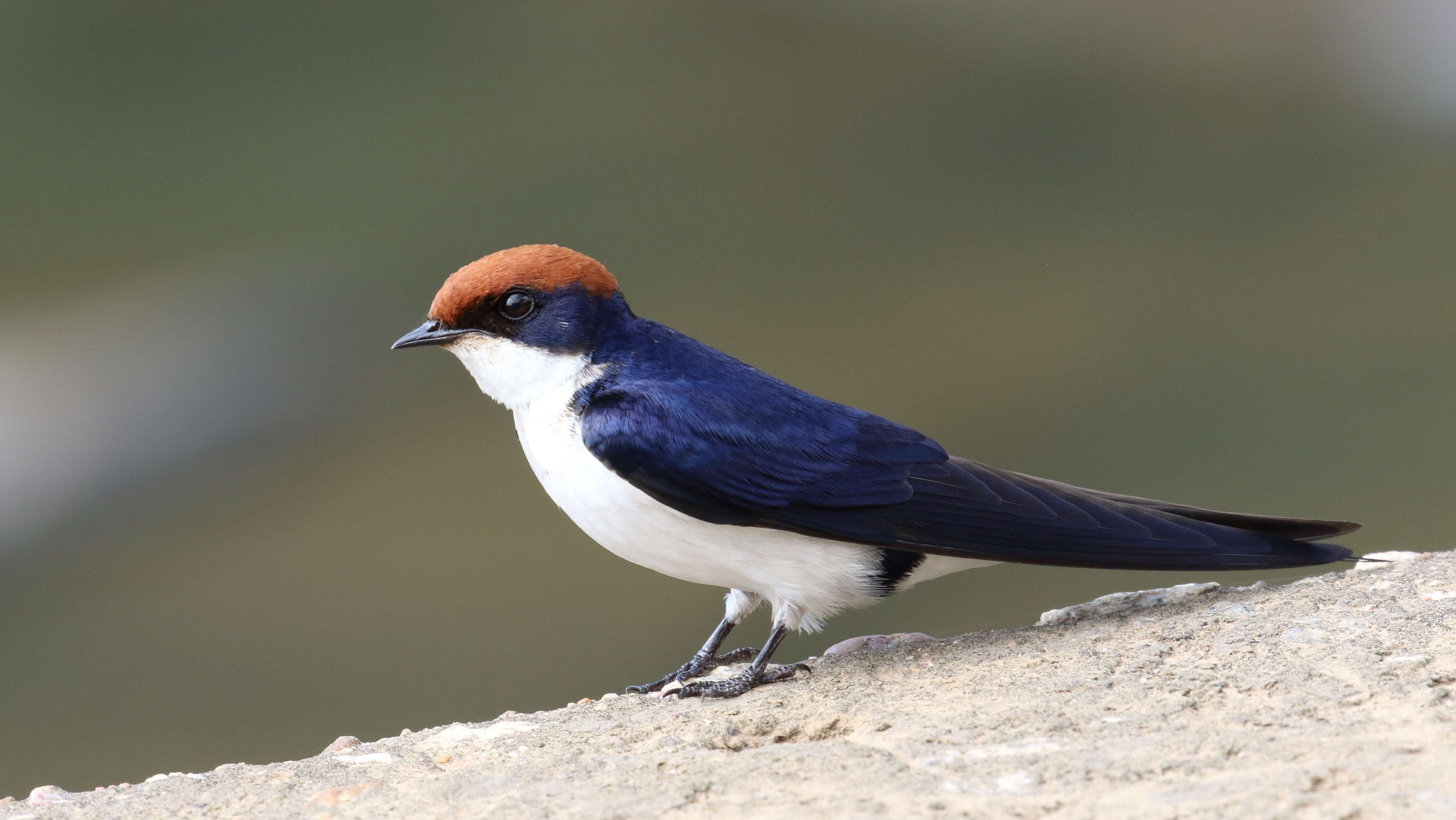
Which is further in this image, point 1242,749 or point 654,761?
point 654,761

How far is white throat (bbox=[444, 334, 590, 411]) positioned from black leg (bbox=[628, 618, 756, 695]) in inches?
23.4

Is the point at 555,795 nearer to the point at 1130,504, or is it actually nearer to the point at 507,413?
the point at 1130,504

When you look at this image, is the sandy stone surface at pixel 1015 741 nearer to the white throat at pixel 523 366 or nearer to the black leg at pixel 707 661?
the black leg at pixel 707 661

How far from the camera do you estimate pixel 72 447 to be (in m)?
6.35

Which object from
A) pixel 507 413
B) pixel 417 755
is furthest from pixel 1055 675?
pixel 507 413

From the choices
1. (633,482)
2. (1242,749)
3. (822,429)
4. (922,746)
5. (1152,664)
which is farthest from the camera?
(822,429)

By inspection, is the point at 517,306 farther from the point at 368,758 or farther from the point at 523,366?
the point at 368,758

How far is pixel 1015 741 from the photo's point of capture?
1808 mm

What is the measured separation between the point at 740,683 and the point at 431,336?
33.9 inches

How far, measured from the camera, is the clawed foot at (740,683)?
230cm

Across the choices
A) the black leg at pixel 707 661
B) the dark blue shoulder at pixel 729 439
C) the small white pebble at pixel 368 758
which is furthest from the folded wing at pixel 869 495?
the small white pebble at pixel 368 758

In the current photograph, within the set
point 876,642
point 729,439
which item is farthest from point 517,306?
point 876,642

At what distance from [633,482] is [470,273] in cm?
51

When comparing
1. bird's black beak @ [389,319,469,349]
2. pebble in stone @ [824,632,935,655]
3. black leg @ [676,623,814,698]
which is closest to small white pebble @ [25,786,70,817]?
bird's black beak @ [389,319,469,349]
